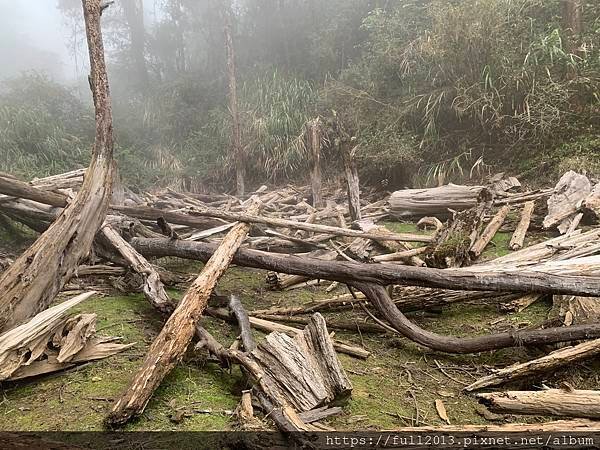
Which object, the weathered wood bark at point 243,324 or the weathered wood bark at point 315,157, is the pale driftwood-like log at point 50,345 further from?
the weathered wood bark at point 315,157

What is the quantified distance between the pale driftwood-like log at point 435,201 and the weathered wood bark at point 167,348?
14.5ft

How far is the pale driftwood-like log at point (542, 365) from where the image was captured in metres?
2.96

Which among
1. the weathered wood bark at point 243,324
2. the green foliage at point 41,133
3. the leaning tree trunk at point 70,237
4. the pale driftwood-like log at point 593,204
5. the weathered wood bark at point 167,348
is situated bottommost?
the weathered wood bark at point 243,324

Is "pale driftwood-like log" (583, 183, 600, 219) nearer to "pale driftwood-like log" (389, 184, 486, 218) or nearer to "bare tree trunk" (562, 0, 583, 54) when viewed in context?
"pale driftwood-like log" (389, 184, 486, 218)

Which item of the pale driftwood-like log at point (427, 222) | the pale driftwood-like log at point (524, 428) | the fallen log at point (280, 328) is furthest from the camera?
the pale driftwood-like log at point (427, 222)

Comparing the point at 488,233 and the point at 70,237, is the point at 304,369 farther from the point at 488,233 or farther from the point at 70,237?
the point at 488,233

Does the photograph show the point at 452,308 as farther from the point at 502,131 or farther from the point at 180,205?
the point at 180,205

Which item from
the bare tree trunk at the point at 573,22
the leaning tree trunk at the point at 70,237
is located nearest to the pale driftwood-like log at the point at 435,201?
the bare tree trunk at the point at 573,22

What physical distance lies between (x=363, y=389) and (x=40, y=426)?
2.07m

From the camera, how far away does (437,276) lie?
12.0 ft

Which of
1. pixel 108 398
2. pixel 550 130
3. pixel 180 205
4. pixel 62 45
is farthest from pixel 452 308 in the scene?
pixel 62 45

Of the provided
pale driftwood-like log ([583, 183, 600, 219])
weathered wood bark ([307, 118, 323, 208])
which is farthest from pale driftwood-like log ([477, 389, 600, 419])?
→ weathered wood bark ([307, 118, 323, 208])

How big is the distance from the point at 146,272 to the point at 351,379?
244cm

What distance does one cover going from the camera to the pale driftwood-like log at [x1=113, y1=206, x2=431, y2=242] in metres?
5.67
